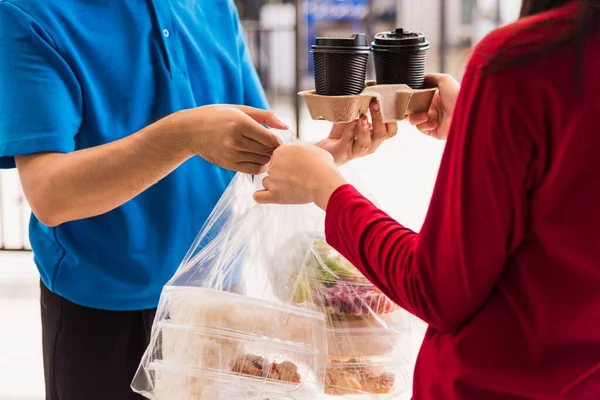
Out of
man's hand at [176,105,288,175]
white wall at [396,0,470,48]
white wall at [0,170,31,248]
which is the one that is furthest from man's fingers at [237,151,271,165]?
white wall at [0,170,31,248]

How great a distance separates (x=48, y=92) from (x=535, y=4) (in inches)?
29.6

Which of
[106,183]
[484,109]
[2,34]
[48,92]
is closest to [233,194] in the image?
[106,183]

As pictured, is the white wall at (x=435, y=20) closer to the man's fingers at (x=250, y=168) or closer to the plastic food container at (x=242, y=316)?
the man's fingers at (x=250, y=168)

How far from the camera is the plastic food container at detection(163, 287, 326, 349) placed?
1063mm

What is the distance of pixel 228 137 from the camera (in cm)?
107

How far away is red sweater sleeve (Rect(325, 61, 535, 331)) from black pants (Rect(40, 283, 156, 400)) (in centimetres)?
61

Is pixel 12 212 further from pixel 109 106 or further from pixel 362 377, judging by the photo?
pixel 362 377

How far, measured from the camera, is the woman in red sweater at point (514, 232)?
66cm

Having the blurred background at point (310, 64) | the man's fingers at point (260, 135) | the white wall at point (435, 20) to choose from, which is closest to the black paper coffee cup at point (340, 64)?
the man's fingers at point (260, 135)

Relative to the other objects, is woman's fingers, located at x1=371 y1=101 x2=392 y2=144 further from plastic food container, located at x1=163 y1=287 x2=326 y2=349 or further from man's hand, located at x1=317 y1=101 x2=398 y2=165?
plastic food container, located at x1=163 y1=287 x2=326 y2=349

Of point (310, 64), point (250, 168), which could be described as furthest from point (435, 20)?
point (250, 168)

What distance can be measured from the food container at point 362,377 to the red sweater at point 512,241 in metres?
0.30

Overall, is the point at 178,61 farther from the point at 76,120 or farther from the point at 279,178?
the point at 279,178

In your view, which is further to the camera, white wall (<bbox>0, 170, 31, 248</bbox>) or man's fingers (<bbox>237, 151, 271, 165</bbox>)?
white wall (<bbox>0, 170, 31, 248</bbox>)
